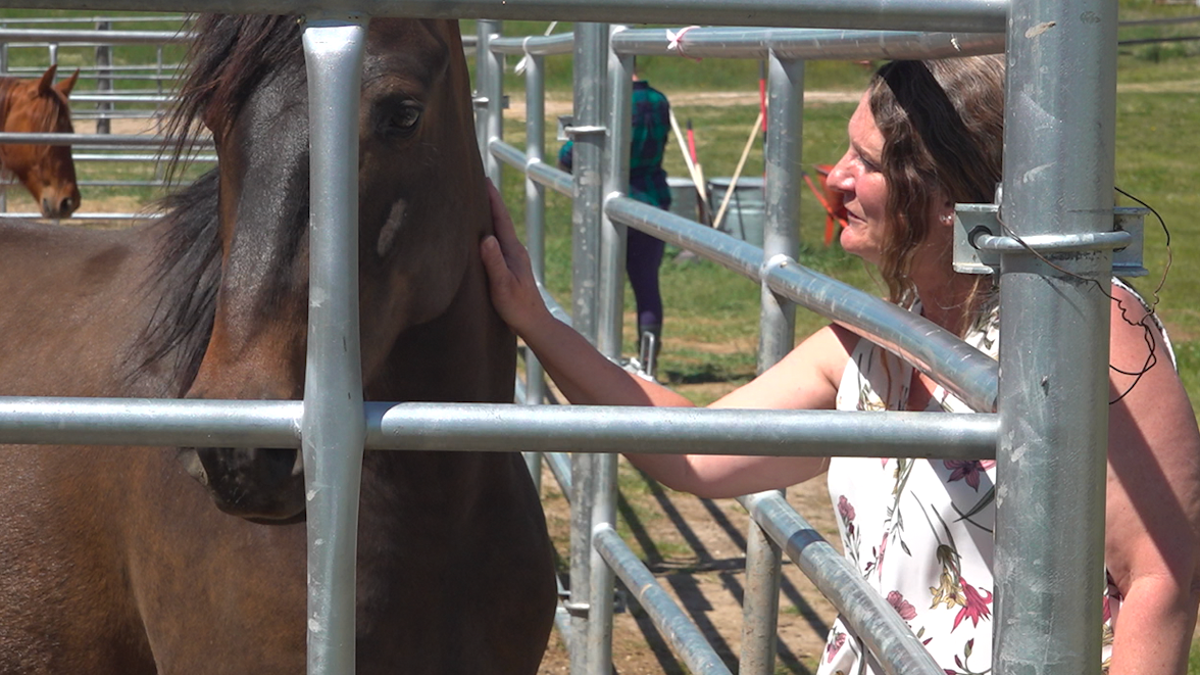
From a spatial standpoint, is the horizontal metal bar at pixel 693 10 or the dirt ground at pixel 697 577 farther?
the dirt ground at pixel 697 577

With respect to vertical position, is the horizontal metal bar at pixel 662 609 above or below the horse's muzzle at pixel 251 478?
below

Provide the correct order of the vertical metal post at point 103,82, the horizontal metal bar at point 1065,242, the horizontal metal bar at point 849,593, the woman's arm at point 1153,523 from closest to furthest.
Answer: the horizontal metal bar at point 1065,242, the horizontal metal bar at point 849,593, the woman's arm at point 1153,523, the vertical metal post at point 103,82

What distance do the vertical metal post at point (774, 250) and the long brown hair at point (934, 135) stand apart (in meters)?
0.15

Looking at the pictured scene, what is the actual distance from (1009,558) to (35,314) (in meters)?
2.05

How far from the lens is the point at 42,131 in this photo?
7.07m

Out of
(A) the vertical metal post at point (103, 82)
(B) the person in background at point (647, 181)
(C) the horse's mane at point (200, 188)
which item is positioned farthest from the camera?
(A) the vertical metal post at point (103, 82)

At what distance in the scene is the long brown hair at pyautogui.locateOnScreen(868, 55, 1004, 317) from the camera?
1396mm

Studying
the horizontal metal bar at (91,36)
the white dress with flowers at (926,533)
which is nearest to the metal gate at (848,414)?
the white dress with flowers at (926,533)

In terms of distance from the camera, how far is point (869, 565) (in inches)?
60.5

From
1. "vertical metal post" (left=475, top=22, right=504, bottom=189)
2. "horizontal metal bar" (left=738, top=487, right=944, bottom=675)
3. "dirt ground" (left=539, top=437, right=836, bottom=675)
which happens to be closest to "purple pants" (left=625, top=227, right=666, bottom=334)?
"dirt ground" (left=539, top=437, right=836, bottom=675)

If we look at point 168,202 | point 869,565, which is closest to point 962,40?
point 869,565

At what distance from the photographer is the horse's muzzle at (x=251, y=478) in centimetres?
114

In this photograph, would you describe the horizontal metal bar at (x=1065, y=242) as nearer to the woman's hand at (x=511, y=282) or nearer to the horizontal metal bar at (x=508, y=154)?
the woman's hand at (x=511, y=282)

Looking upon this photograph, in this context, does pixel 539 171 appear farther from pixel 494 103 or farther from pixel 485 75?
pixel 485 75
